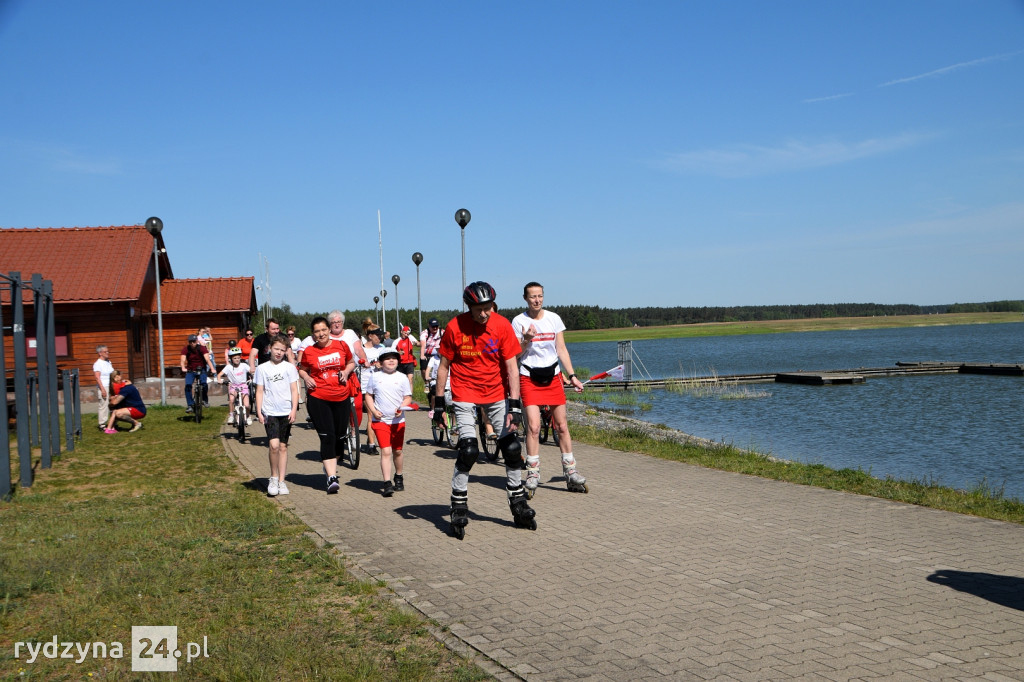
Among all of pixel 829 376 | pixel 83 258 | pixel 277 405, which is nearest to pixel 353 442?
pixel 277 405

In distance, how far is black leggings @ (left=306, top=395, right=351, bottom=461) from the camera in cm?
988

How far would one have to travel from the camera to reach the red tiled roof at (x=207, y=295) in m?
36.3

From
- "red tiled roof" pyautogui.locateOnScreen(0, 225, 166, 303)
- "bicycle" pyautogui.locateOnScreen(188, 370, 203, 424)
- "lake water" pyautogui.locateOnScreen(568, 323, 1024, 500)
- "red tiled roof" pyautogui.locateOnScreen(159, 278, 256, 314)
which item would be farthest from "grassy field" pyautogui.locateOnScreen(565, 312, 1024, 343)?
"bicycle" pyautogui.locateOnScreen(188, 370, 203, 424)

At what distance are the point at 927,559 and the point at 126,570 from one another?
227 inches

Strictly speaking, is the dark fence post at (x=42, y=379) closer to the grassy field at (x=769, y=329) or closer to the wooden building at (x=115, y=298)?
the wooden building at (x=115, y=298)

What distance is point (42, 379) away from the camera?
505 inches

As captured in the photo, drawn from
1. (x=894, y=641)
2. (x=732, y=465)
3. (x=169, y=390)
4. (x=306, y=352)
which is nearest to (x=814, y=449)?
(x=732, y=465)

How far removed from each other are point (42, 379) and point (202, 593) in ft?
28.7

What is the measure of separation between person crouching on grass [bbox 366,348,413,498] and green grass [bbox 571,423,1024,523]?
13.9 ft

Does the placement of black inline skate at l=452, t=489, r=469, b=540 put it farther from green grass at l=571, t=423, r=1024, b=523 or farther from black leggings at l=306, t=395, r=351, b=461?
green grass at l=571, t=423, r=1024, b=523

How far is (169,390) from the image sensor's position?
29953 millimetres

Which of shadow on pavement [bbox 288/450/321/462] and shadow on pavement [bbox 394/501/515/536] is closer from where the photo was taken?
shadow on pavement [bbox 394/501/515/536]

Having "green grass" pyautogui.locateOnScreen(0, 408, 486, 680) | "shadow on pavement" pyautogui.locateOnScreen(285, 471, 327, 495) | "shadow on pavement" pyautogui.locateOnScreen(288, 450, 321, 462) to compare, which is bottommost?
"shadow on pavement" pyautogui.locateOnScreen(288, 450, 321, 462)

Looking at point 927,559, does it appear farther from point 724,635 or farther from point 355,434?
point 355,434
